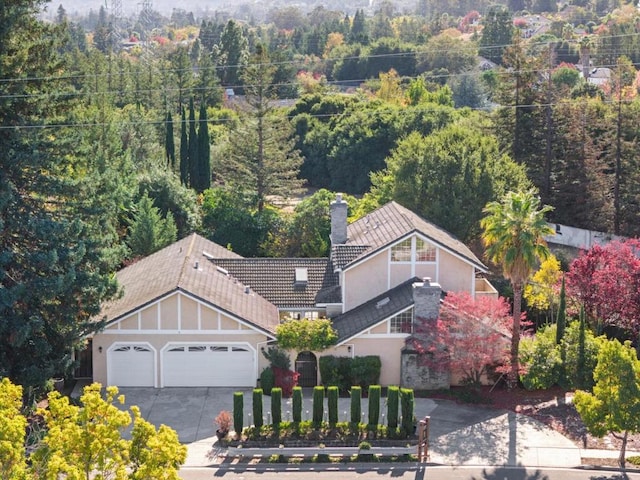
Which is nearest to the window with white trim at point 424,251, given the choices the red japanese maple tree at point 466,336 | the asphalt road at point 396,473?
the red japanese maple tree at point 466,336

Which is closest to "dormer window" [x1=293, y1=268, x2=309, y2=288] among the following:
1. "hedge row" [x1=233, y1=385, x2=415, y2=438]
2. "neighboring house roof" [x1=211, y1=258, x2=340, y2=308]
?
"neighboring house roof" [x1=211, y1=258, x2=340, y2=308]

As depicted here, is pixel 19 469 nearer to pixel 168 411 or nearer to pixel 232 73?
pixel 168 411

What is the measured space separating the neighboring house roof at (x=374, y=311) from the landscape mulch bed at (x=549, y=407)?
136 inches

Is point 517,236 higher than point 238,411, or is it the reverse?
point 517,236

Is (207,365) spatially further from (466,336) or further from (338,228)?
(466,336)

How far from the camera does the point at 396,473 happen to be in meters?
29.5

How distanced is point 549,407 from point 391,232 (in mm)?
9130

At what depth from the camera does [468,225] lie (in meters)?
47.2

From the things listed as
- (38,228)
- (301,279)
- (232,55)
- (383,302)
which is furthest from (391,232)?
(232,55)

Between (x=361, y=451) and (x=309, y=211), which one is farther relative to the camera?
(x=309, y=211)

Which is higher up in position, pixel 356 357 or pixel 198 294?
pixel 198 294

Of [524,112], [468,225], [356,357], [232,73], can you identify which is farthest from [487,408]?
[232,73]

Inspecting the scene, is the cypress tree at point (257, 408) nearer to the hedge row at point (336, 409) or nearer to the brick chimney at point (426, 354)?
the hedge row at point (336, 409)

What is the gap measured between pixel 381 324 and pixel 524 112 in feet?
88.0
